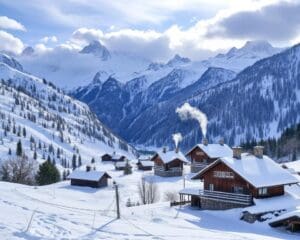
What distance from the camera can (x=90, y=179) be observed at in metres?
106

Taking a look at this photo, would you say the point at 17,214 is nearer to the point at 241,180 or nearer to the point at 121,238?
the point at 121,238

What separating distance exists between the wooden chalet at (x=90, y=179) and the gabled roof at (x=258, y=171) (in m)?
42.3

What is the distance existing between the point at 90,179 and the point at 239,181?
49285 millimetres

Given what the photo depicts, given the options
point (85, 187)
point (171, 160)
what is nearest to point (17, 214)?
point (85, 187)

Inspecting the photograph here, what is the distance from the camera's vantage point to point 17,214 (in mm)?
37188

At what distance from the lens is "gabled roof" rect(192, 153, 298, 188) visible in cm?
6156

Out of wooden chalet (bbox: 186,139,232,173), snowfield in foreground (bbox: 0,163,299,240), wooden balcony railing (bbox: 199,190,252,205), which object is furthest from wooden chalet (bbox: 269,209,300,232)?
wooden chalet (bbox: 186,139,232,173)

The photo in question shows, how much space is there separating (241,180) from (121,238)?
3283 centimetres

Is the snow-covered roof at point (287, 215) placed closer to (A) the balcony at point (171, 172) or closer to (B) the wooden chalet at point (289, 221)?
(B) the wooden chalet at point (289, 221)

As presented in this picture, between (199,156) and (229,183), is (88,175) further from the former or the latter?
(229,183)

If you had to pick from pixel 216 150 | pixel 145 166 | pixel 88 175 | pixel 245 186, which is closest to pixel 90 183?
pixel 88 175

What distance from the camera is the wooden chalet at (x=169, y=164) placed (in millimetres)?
113750

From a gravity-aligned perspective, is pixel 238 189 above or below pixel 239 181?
below

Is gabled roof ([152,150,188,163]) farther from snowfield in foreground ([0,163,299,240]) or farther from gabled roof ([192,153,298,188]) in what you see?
snowfield in foreground ([0,163,299,240])
